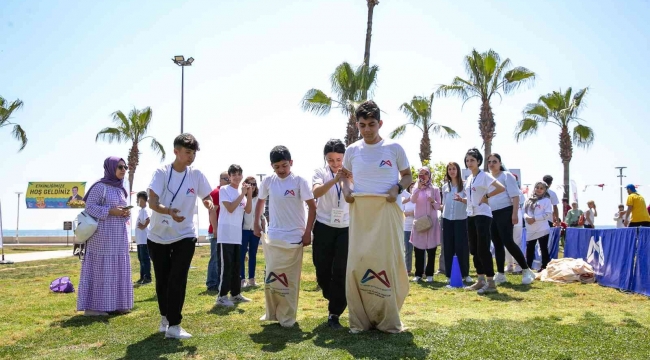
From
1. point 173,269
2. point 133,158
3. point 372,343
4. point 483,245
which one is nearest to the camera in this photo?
point 372,343

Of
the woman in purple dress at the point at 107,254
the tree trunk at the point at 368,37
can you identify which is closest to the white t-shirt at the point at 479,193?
the woman in purple dress at the point at 107,254

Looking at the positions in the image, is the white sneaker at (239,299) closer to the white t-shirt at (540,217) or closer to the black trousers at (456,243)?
the black trousers at (456,243)

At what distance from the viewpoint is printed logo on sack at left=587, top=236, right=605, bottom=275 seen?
9.81 metres

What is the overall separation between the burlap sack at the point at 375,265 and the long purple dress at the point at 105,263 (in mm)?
3360

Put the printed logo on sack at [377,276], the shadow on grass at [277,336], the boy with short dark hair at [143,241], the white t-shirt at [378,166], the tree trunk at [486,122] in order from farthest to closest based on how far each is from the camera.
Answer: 1. the tree trunk at [486,122]
2. the boy with short dark hair at [143,241]
3. the white t-shirt at [378,166]
4. the printed logo on sack at [377,276]
5. the shadow on grass at [277,336]

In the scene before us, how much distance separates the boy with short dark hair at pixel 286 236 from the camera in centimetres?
576

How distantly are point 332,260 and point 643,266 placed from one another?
506 cm

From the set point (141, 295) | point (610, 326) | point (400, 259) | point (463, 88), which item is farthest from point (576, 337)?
point (463, 88)

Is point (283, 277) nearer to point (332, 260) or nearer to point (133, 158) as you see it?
point (332, 260)

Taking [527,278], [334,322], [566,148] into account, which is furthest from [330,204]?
[566,148]

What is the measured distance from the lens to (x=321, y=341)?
16.4ft

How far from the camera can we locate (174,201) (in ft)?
17.7

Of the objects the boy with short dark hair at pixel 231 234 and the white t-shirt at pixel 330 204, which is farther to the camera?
the boy with short dark hair at pixel 231 234

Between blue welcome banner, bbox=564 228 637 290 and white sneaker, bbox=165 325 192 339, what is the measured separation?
21.8 feet
